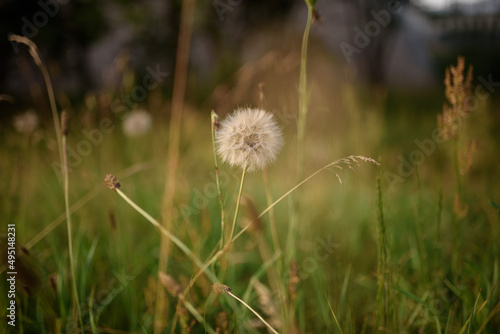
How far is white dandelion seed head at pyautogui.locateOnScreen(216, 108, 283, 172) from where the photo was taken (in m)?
0.75

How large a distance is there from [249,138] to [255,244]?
92cm

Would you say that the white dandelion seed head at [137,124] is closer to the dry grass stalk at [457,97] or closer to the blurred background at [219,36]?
the dry grass stalk at [457,97]

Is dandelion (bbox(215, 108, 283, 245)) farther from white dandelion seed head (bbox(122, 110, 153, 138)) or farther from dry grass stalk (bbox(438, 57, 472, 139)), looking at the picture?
white dandelion seed head (bbox(122, 110, 153, 138))

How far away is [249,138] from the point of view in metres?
0.78

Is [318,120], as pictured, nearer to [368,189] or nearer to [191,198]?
[368,189]

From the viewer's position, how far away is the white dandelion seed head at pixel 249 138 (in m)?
0.75

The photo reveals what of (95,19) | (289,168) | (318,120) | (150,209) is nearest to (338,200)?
(289,168)

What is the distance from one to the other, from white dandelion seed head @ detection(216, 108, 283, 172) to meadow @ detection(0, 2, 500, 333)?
0.13 feet

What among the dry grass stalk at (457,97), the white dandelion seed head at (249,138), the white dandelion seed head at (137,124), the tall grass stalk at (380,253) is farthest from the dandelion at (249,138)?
the white dandelion seed head at (137,124)

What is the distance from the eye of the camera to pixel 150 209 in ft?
6.40

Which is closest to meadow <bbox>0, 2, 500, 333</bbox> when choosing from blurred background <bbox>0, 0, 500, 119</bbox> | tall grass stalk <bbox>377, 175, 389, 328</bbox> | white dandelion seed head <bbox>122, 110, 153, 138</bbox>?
tall grass stalk <bbox>377, 175, 389, 328</bbox>

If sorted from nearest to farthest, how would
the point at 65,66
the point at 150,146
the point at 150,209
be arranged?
the point at 150,209, the point at 150,146, the point at 65,66

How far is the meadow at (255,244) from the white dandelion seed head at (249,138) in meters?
0.04

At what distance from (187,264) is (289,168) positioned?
1.78 metres
